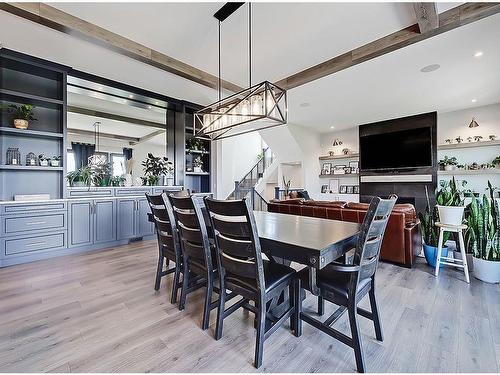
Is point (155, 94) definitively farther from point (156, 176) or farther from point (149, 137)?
point (149, 137)

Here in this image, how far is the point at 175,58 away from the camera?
11.4 feet

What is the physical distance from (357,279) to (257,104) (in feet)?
6.12

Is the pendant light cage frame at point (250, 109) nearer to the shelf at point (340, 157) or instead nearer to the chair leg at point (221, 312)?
the chair leg at point (221, 312)

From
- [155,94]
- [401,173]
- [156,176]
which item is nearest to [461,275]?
[401,173]

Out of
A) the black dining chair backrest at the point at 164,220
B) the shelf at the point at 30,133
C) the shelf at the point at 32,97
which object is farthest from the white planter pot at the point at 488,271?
the shelf at the point at 32,97

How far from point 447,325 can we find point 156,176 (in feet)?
16.0

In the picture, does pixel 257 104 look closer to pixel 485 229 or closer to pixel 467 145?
pixel 485 229

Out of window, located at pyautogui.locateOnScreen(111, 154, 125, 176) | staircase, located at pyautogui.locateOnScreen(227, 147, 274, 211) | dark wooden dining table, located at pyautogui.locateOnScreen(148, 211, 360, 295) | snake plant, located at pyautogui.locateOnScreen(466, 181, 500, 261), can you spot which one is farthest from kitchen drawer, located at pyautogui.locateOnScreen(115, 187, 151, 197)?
window, located at pyautogui.locateOnScreen(111, 154, 125, 176)

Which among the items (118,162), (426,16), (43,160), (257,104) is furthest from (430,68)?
(118,162)

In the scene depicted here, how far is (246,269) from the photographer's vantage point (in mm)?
1505

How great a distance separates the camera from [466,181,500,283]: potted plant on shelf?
8.36 ft

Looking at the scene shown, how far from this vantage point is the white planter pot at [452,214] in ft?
9.06

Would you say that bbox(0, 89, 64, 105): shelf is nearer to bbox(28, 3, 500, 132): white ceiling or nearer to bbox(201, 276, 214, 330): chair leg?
bbox(28, 3, 500, 132): white ceiling

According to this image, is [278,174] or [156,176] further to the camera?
[278,174]
